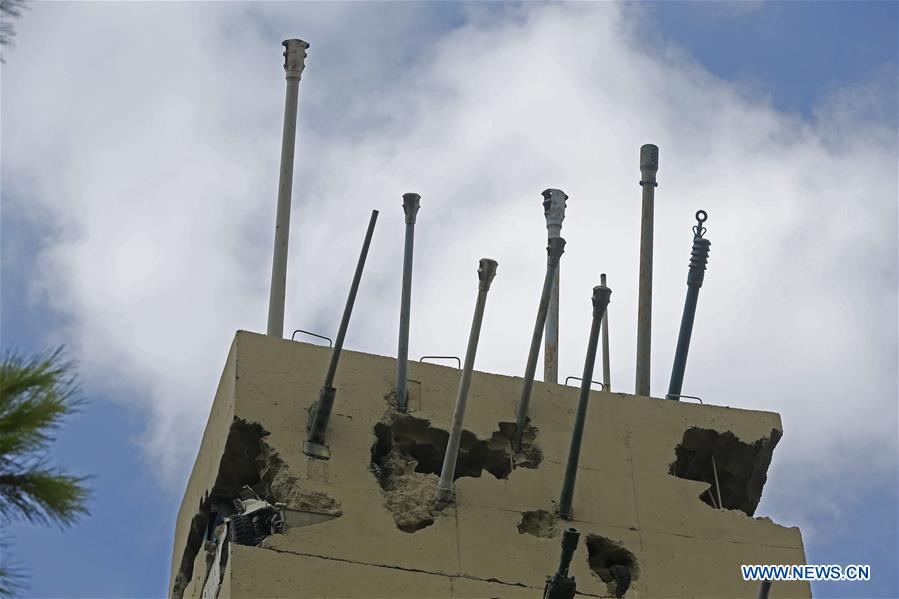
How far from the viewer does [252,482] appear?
19500mm

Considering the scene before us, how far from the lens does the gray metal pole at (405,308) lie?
1983 cm

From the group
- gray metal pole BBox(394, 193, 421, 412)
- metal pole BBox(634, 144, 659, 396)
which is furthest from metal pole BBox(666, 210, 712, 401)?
gray metal pole BBox(394, 193, 421, 412)

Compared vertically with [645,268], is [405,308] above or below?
below

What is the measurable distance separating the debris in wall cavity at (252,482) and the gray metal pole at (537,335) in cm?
232

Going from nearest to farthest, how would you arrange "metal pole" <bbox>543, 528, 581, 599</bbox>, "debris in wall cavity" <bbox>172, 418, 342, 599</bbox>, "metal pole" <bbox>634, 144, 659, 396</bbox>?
"metal pole" <bbox>543, 528, 581, 599</bbox>
"debris in wall cavity" <bbox>172, 418, 342, 599</bbox>
"metal pole" <bbox>634, 144, 659, 396</bbox>

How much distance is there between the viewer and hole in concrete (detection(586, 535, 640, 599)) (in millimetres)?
19625

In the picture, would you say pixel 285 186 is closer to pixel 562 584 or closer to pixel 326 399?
pixel 326 399

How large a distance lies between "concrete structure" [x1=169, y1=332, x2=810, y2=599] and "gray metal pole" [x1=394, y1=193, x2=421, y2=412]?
0.14 meters

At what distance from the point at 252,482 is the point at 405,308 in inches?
90.7

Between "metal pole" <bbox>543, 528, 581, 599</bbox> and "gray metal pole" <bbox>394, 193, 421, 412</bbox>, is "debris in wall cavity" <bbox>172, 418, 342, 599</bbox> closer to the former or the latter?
"gray metal pole" <bbox>394, 193, 421, 412</bbox>

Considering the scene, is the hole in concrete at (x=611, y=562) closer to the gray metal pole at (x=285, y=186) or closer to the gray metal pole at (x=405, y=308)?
the gray metal pole at (x=405, y=308)

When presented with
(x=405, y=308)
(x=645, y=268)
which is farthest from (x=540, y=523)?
(x=645, y=268)

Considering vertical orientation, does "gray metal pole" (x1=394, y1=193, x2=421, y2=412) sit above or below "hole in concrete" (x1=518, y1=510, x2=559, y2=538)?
above

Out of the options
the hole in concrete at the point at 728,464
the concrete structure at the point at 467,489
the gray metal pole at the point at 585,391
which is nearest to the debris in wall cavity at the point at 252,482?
the concrete structure at the point at 467,489
